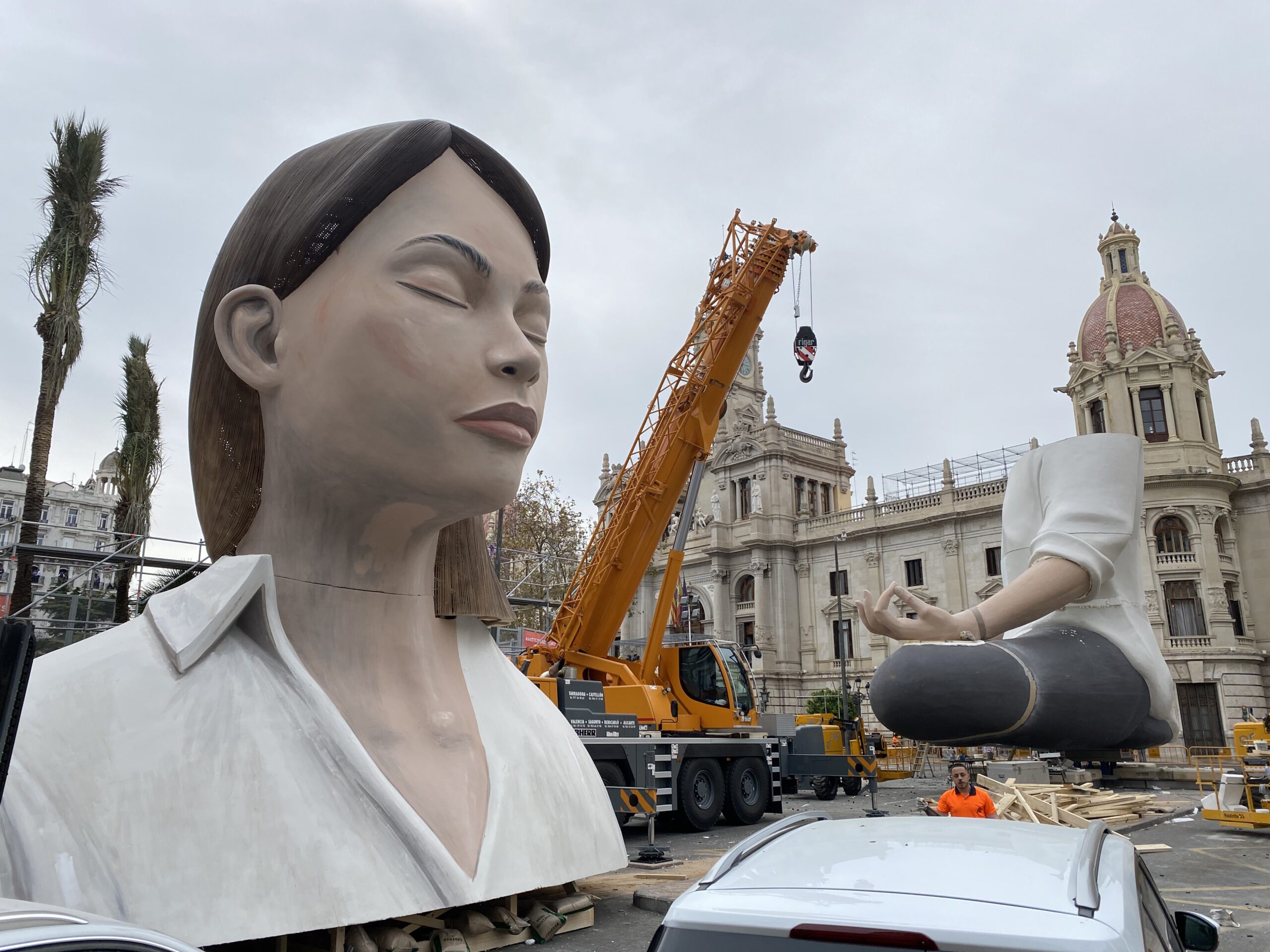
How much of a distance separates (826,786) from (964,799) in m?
13.9

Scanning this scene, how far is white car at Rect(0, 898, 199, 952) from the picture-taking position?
1.98m

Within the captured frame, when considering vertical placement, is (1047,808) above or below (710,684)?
below

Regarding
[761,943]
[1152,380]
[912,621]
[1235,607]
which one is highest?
[1152,380]

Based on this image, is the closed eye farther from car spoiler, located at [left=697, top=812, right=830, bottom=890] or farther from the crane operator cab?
the crane operator cab

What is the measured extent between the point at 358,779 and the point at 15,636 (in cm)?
186

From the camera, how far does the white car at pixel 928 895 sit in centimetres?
198

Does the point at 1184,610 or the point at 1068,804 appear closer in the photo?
the point at 1068,804

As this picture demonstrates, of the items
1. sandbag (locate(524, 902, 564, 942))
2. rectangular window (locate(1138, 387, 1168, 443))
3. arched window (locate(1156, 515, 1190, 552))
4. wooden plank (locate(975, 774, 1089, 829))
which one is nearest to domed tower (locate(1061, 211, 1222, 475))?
rectangular window (locate(1138, 387, 1168, 443))

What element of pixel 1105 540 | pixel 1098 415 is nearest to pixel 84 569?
pixel 1105 540

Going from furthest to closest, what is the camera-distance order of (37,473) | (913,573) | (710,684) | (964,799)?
(913,573) → (710,684) → (37,473) → (964,799)

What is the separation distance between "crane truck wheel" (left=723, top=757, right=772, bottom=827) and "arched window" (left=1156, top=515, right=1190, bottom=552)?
2162 cm

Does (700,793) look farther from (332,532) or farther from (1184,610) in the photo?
(1184,610)

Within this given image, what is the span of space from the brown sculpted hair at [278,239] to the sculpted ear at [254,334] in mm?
82

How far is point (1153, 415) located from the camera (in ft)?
99.9
